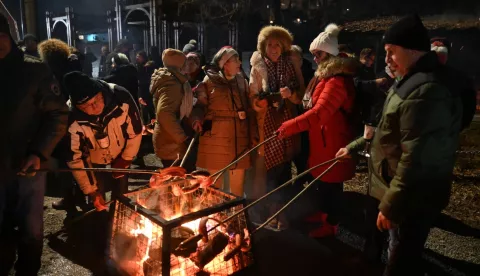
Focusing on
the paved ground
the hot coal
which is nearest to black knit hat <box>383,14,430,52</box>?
the hot coal

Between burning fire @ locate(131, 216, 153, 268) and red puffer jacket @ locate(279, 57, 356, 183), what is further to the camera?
red puffer jacket @ locate(279, 57, 356, 183)

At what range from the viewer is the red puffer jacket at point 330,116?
4.05 m

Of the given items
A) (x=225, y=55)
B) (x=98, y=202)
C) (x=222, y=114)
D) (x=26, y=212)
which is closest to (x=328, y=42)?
(x=225, y=55)

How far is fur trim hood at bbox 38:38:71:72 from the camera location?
584 cm

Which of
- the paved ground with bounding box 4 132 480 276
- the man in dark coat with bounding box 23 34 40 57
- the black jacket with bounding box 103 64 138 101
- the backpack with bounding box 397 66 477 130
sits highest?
the man in dark coat with bounding box 23 34 40 57

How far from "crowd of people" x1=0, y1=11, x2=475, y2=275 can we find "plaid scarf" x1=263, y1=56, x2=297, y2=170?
1 cm

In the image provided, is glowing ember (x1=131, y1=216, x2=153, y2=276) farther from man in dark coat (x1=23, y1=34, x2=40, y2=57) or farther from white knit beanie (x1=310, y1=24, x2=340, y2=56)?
man in dark coat (x1=23, y1=34, x2=40, y2=57)

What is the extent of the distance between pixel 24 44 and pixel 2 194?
623 cm

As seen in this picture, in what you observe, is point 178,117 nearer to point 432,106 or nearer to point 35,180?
point 35,180

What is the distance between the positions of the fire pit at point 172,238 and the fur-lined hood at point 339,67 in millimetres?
1819

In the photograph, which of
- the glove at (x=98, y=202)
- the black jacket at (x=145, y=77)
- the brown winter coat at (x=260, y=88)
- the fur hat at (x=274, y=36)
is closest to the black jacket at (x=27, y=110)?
the glove at (x=98, y=202)

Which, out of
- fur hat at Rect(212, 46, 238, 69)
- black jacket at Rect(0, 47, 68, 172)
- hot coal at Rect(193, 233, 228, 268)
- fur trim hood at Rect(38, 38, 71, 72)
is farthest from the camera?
fur trim hood at Rect(38, 38, 71, 72)

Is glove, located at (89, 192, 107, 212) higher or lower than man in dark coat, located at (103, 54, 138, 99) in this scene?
lower

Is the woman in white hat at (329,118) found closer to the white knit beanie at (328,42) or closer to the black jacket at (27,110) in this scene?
the white knit beanie at (328,42)
